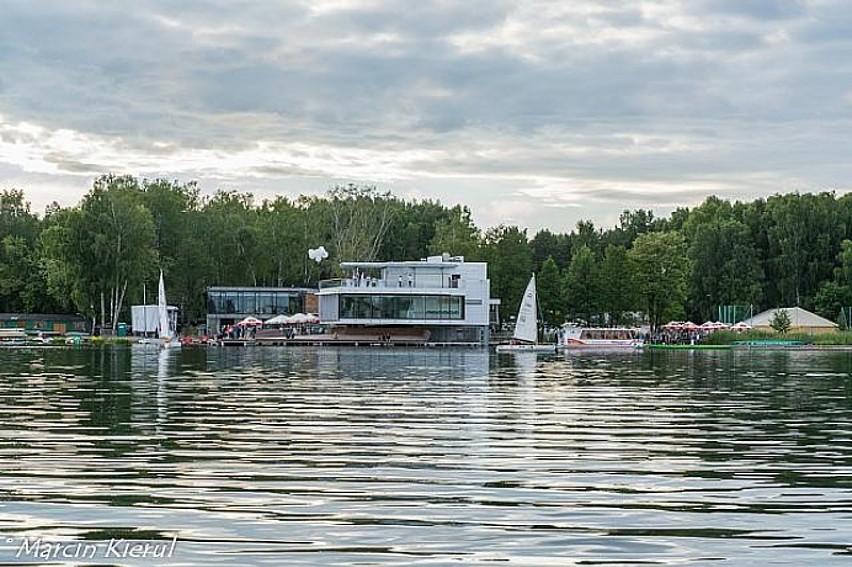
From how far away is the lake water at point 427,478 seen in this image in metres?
13.8

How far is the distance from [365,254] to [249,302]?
1716cm

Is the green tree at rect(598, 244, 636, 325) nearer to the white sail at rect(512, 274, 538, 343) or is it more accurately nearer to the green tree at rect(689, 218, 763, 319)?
the green tree at rect(689, 218, 763, 319)

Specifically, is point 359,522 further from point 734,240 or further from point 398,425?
point 734,240

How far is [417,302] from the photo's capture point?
4545 inches

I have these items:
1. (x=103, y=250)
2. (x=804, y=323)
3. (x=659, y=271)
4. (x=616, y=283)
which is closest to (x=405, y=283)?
(x=616, y=283)

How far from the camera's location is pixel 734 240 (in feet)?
431

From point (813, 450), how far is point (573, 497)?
7.87 m

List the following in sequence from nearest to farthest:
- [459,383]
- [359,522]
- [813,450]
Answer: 1. [359,522]
2. [813,450]
3. [459,383]

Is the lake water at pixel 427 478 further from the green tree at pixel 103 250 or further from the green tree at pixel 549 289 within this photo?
the green tree at pixel 549 289

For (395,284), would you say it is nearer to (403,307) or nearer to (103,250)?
(403,307)

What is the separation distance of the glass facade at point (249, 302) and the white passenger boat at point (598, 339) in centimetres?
3755

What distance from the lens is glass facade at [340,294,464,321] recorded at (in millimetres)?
115188

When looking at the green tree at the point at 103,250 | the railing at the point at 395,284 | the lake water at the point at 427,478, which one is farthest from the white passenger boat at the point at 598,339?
the lake water at the point at 427,478

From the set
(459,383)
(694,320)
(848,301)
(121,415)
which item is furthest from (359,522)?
(694,320)
